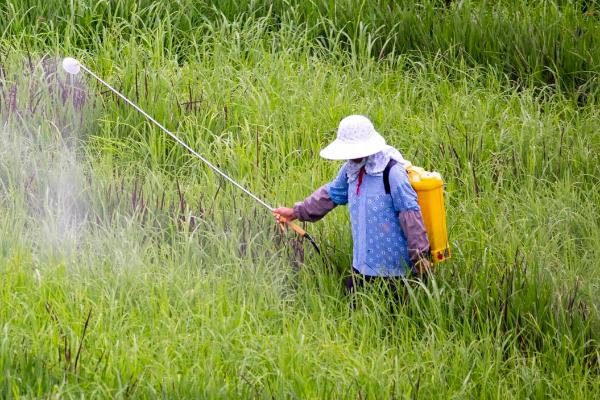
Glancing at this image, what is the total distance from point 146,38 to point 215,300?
299cm

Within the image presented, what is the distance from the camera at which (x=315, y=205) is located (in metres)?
5.46

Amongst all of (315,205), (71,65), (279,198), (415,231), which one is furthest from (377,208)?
(71,65)

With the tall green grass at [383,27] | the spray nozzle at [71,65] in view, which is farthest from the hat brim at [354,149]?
the tall green grass at [383,27]

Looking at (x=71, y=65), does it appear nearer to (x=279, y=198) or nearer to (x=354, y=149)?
(x=279, y=198)

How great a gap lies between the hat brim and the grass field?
0.61m

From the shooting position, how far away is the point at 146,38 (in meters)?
A: 7.61

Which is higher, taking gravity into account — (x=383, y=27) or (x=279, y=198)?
(x=383, y=27)

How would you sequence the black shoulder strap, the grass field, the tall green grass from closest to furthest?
1. the grass field
2. the black shoulder strap
3. the tall green grass

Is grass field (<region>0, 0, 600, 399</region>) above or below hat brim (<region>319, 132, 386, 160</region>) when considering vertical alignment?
below

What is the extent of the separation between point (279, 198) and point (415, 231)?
1.16 metres

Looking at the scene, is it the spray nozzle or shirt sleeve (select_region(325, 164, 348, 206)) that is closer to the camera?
shirt sleeve (select_region(325, 164, 348, 206))

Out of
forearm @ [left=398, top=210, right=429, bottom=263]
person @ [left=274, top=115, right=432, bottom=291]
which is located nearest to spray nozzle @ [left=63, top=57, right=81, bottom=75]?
person @ [left=274, top=115, right=432, bottom=291]

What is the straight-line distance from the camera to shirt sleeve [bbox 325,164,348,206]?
5.40 meters

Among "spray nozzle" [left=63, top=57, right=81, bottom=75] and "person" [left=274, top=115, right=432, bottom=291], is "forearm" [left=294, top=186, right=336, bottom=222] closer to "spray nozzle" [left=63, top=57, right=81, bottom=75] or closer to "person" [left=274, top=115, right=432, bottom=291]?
"person" [left=274, top=115, right=432, bottom=291]
